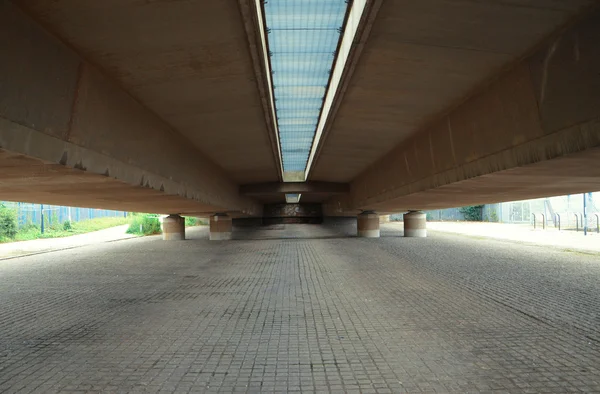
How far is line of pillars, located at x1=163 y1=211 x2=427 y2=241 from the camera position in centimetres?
2631

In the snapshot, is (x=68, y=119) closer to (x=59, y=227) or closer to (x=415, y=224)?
(x=415, y=224)

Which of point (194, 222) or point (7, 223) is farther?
point (194, 222)

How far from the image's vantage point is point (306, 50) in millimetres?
7898

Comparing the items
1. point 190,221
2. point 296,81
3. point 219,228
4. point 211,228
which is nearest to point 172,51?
point 296,81

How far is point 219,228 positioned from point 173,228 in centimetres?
307

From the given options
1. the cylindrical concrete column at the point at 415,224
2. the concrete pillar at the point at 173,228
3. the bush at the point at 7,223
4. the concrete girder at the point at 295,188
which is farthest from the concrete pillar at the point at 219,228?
the bush at the point at 7,223

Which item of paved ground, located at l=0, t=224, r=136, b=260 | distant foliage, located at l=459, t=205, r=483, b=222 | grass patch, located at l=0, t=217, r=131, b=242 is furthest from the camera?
distant foliage, located at l=459, t=205, r=483, b=222

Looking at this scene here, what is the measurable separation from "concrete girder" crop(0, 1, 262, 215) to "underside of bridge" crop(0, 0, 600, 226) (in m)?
0.02

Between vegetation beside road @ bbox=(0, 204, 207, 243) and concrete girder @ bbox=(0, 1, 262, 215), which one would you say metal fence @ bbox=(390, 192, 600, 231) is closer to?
concrete girder @ bbox=(0, 1, 262, 215)

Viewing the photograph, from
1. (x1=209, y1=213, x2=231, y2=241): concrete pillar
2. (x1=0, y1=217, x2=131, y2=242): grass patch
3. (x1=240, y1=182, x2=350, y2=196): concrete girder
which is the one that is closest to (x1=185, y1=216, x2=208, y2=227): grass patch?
(x1=0, y1=217, x2=131, y2=242): grass patch

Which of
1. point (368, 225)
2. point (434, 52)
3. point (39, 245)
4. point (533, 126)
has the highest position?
point (434, 52)

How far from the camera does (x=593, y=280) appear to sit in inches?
381

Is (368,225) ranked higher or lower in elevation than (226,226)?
lower

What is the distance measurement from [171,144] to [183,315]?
4.66 meters
